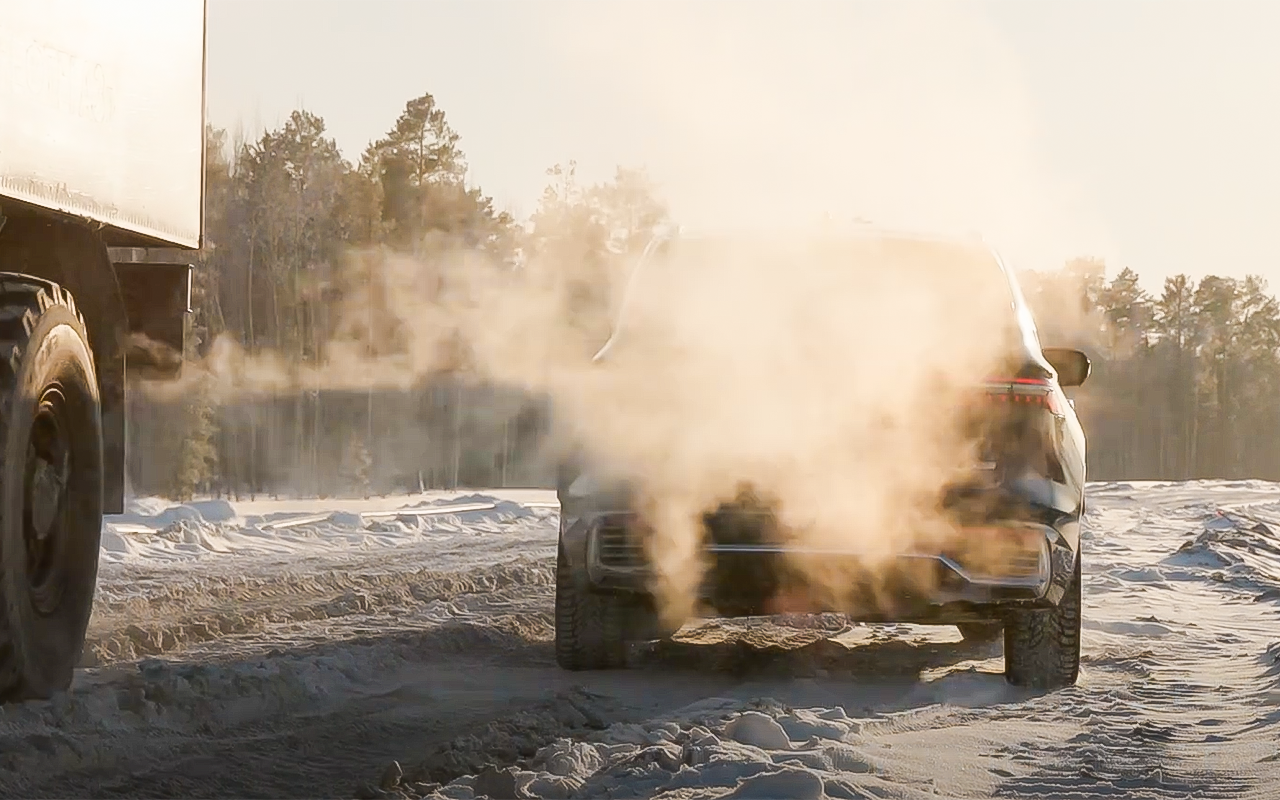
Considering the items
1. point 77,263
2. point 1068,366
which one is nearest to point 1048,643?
point 1068,366

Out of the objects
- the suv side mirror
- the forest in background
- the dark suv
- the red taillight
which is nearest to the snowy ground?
the dark suv

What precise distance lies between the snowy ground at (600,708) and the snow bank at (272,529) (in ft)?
15.5

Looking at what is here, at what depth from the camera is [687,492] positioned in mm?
7133

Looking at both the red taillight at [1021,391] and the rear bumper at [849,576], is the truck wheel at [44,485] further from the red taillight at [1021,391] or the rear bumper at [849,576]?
the red taillight at [1021,391]

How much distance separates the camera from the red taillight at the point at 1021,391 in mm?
6965

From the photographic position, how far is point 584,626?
7598 millimetres

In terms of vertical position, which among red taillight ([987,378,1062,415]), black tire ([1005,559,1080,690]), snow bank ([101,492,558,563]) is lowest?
snow bank ([101,492,558,563])

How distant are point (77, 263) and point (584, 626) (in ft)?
8.21

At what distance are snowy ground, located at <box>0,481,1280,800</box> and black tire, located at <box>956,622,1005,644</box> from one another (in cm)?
17

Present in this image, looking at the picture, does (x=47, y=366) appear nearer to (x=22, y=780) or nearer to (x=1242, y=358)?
(x=22, y=780)

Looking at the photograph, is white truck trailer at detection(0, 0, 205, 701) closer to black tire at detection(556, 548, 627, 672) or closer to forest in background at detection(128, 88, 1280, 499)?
black tire at detection(556, 548, 627, 672)

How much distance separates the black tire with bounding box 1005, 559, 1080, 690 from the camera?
7305 millimetres

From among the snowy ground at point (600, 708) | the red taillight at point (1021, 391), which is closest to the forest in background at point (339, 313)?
the snowy ground at point (600, 708)

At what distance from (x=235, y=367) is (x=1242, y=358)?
7651cm
